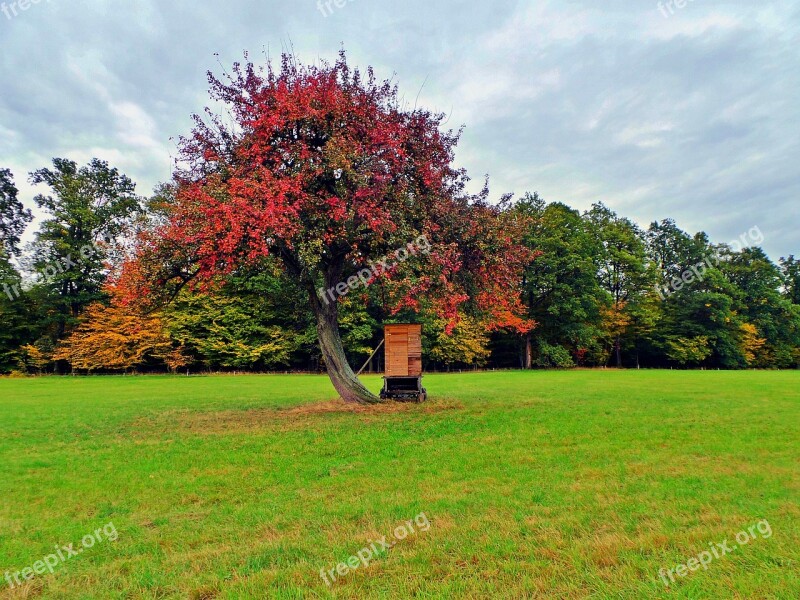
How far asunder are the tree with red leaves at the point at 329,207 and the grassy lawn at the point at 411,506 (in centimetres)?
472

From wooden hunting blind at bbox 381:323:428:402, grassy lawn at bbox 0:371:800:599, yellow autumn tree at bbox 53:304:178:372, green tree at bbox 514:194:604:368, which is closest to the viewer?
grassy lawn at bbox 0:371:800:599

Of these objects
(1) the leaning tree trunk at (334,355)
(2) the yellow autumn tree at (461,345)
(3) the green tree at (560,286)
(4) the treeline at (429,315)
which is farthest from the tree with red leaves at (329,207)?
(3) the green tree at (560,286)

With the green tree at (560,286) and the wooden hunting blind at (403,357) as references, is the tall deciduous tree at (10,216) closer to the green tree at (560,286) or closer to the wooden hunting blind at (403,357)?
the wooden hunting blind at (403,357)

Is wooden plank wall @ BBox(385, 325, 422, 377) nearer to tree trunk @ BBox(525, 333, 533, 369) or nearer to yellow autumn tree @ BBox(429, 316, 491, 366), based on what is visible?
yellow autumn tree @ BBox(429, 316, 491, 366)

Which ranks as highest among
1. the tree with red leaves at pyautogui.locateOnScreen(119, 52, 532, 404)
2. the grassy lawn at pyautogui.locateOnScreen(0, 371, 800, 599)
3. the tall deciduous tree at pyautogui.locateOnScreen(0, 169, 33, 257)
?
the tall deciduous tree at pyautogui.locateOnScreen(0, 169, 33, 257)

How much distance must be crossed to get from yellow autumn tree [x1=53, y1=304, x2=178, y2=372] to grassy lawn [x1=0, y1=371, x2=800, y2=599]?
31.4 metres

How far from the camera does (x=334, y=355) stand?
16875 millimetres

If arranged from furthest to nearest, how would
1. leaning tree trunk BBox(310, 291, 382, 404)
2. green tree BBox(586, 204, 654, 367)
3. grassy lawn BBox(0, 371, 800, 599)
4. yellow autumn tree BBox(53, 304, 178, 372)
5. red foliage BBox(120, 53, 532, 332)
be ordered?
green tree BBox(586, 204, 654, 367) → yellow autumn tree BBox(53, 304, 178, 372) → leaning tree trunk BBox(310, 291, 382, 404) → red foliage BBox(120, 53, 532, 332) → grassy lawn BBox(0, 371, 800, 599)

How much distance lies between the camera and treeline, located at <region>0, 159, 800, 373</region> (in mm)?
41875

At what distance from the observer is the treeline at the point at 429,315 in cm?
4188

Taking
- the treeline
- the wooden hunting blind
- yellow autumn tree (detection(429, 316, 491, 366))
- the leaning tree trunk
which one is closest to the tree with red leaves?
the leaning tree trunk

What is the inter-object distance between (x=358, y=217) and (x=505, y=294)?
656 centimetres

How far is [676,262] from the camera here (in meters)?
61.0

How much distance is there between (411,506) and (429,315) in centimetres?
2777
